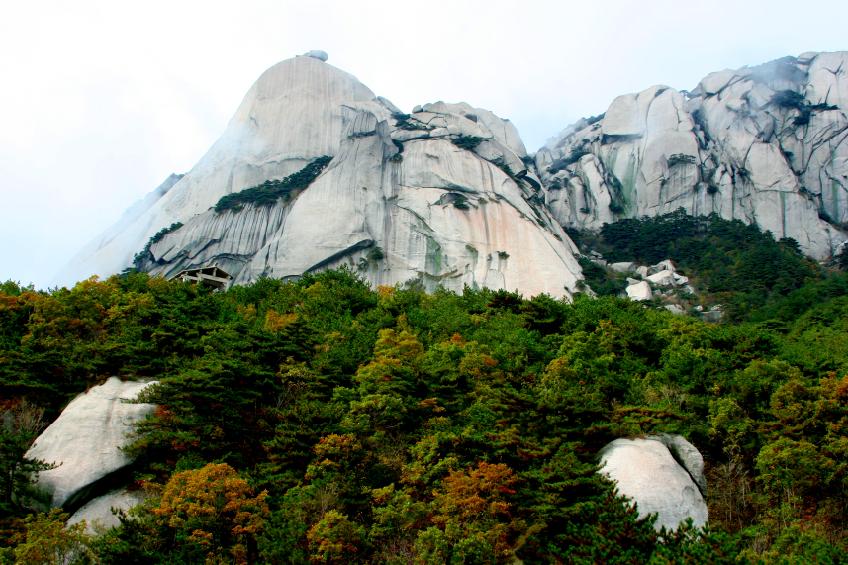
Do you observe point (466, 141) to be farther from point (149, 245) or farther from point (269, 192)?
point (149, 245)

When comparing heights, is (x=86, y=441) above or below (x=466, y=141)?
below

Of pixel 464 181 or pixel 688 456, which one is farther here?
pixel 464 181

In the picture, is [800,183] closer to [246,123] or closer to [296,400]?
[246,123]

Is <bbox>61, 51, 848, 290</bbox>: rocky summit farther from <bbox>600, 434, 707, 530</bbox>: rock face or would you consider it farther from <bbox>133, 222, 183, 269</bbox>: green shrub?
<bbox>600, 434, 707, 530</bbox>: rock face

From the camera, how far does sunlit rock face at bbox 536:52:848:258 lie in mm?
56312

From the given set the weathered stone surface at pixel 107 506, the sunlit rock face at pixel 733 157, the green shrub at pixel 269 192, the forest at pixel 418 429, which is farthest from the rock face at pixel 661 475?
the sunlit rock face at pixel 733 157

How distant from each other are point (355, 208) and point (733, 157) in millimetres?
31428

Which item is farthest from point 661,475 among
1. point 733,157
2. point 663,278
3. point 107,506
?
point 733,157

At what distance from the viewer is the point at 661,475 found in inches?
658

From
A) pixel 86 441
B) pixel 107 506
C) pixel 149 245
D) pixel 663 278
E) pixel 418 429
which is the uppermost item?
pixel 149 245

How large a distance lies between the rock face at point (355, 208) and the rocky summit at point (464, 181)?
0.10 meters

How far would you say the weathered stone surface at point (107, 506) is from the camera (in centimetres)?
1680

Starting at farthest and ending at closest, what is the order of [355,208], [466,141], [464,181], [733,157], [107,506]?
[733,157] < [466,141] < [464,181] < [355,208] < [107,506]

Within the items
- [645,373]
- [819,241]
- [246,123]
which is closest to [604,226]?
[819,241]
